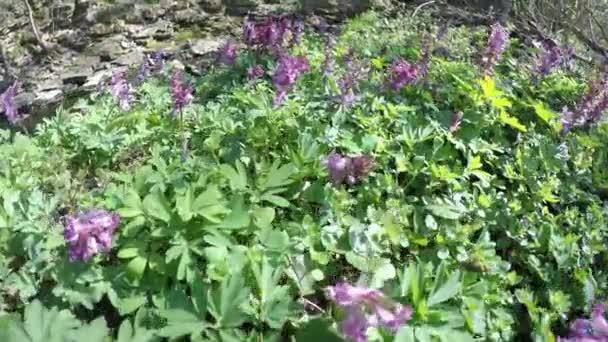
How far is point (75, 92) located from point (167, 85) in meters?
1.02

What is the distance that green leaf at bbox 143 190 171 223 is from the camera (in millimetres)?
2199

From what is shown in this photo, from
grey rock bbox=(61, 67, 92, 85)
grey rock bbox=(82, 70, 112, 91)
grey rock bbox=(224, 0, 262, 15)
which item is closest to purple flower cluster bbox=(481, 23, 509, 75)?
grey rock bbox=(82, 70, 112, 91)

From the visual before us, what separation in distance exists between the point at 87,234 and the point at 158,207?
30 centimetres

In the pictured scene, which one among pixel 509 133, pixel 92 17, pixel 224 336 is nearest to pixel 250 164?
pixel 224 336

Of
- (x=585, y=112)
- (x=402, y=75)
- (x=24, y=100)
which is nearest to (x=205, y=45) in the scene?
(x=24, y=100)

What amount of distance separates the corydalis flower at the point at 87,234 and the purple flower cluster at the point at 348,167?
3.41ft

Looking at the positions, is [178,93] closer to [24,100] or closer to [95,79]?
[95,79]

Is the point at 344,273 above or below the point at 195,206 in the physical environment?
below

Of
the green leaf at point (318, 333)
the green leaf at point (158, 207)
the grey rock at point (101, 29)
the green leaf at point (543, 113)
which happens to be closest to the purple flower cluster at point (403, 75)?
the green leaf at point (543, 113)

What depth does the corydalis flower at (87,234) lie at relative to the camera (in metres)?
2.02

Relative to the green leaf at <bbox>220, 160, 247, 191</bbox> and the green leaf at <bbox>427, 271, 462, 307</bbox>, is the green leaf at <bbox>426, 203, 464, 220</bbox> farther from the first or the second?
the green leaf at <bbox>220, 160, 247, 191</bbox>

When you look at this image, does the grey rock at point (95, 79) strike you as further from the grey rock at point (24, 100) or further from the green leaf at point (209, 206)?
the green leaf at point (209, 206)

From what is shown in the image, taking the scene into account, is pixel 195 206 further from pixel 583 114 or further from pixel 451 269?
pixel 583 114

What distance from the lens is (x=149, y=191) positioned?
8.25ft
